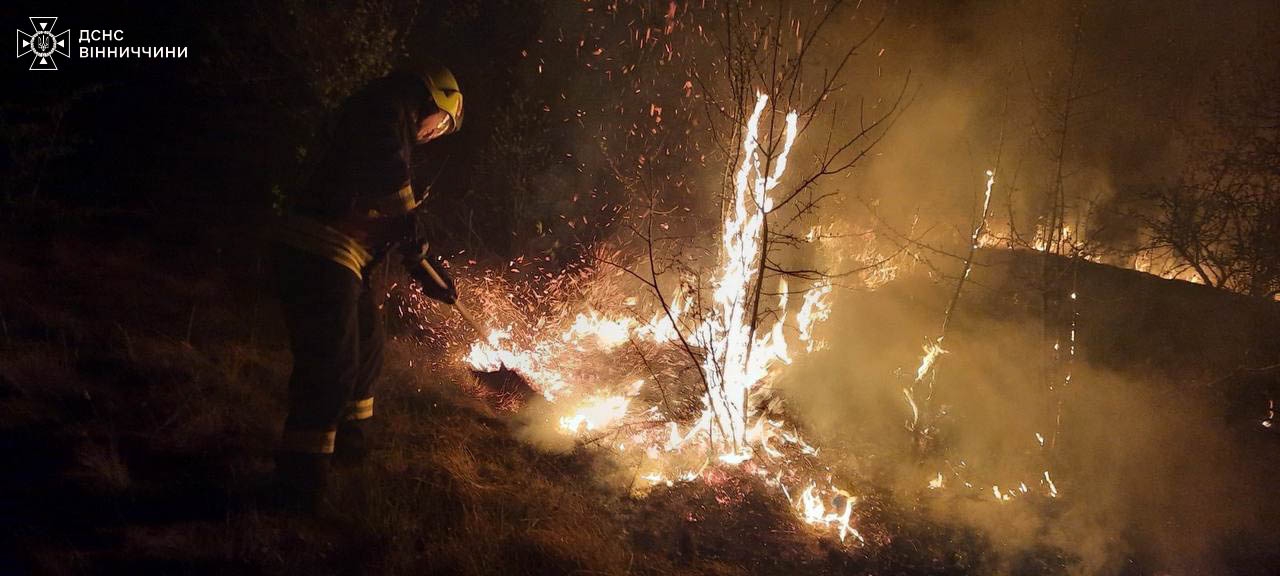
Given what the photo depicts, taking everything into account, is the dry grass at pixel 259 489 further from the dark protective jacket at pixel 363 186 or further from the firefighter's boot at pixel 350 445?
the dark protective jacket at pixel 363 186

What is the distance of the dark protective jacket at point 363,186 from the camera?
3402 mm

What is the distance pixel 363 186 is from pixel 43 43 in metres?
6.18

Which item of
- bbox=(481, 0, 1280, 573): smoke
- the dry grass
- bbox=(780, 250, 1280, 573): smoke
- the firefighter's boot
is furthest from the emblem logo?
bbox=(780, 250, 1280, 573): smoke

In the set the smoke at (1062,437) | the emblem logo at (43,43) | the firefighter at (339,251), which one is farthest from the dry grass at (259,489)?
the emblem logo at (43,43)

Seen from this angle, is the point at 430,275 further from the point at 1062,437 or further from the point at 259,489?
the point at 1062,437

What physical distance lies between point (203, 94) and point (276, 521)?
6.15 meters

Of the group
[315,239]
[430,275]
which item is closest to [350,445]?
[430,275]

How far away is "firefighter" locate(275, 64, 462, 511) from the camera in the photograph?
3324mm

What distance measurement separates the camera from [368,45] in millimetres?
6438

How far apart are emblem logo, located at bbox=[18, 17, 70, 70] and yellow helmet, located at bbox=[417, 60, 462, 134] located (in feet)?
19.2

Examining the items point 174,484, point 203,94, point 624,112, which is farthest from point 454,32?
point 174,484

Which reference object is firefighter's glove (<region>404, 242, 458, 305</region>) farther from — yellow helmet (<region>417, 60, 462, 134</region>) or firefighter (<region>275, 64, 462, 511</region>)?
yellow helmet (<region>417, 60, 462, 134</region>)

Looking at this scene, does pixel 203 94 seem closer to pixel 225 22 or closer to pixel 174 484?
pixel 225 22

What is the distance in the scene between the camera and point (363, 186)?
3475 millimetres
